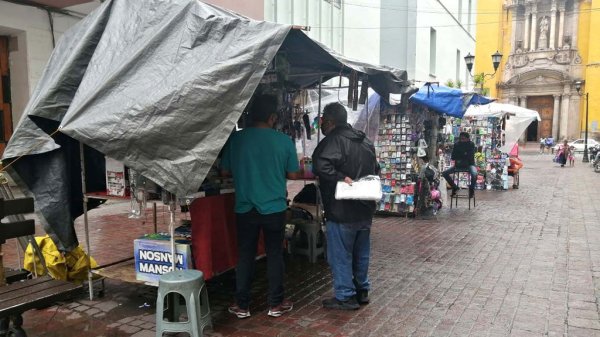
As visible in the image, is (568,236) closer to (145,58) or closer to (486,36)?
(145,58)

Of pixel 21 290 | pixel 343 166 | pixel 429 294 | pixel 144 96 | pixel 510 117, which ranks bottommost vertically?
pixel 429 294

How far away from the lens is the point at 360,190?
3996 mm

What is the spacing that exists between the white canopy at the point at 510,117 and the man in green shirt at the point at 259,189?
10.3 meters

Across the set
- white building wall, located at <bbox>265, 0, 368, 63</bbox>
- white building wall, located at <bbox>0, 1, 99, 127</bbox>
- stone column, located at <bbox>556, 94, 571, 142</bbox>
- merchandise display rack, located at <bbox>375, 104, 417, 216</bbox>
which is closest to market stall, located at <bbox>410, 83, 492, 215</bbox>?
merchandise display rack, located at <bbox>375, 104, 417, 216</bbox>

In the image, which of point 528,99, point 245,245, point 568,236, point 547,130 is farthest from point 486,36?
point 245,245

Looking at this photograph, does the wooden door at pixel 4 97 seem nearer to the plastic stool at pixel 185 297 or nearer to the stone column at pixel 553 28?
the plastic stool at pixel 185 297

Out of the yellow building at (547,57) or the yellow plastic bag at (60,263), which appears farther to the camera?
the yellow building at (547,57)

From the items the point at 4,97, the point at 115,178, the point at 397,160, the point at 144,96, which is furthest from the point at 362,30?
the point at 144,96

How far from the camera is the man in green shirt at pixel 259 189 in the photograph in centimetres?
389

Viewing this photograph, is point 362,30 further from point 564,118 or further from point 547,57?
point 547,57

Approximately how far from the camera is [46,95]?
3.75m

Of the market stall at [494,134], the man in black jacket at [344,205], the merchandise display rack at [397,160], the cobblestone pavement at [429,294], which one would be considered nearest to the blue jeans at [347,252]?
the man in black jacket at [344,205]

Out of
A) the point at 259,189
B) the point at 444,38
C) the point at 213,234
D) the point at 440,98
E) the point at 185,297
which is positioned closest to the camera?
the point at 185,297

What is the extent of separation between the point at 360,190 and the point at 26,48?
831cm
